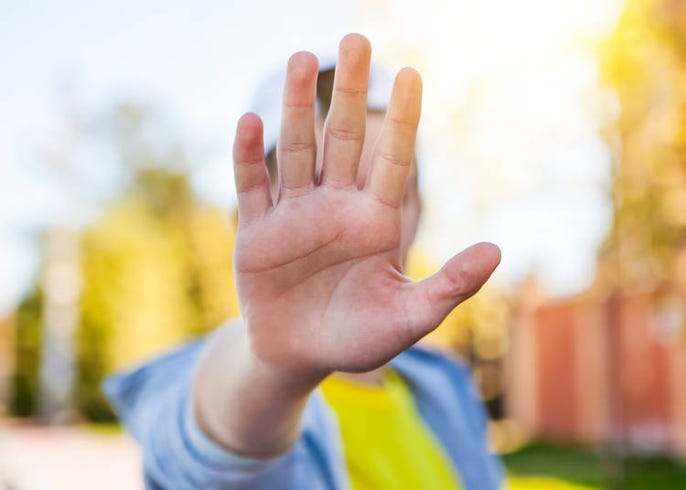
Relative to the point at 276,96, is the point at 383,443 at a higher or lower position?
lower

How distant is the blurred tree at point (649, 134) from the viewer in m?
7.27

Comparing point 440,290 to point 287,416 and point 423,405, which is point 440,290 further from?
point 423,405

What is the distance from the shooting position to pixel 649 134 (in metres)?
7.88

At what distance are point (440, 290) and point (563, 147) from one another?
7.92 meters

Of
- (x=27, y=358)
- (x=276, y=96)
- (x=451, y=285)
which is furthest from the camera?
(x=27, y=358)

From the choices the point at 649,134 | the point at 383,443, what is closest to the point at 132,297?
the point at 649,134

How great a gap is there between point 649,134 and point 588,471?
4.89 m

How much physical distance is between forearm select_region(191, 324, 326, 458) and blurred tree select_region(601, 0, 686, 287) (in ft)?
21.2

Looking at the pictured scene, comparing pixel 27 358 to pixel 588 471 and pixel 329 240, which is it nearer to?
pixel 588 471

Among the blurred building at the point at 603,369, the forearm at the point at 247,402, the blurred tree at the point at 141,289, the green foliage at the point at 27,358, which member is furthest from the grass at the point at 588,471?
the green foliage at the point at 27,358

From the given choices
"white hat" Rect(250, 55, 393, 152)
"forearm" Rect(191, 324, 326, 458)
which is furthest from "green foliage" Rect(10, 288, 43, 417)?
"forearm" Rect(191, 324, 326, 458)

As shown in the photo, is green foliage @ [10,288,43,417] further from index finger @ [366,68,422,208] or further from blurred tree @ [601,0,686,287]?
index finger @ [366,68,422,208]

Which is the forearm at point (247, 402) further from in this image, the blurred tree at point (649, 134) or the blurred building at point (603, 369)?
the blurred building at point (603, 369)

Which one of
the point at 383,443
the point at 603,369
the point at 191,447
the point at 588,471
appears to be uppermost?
the point at 191,447
